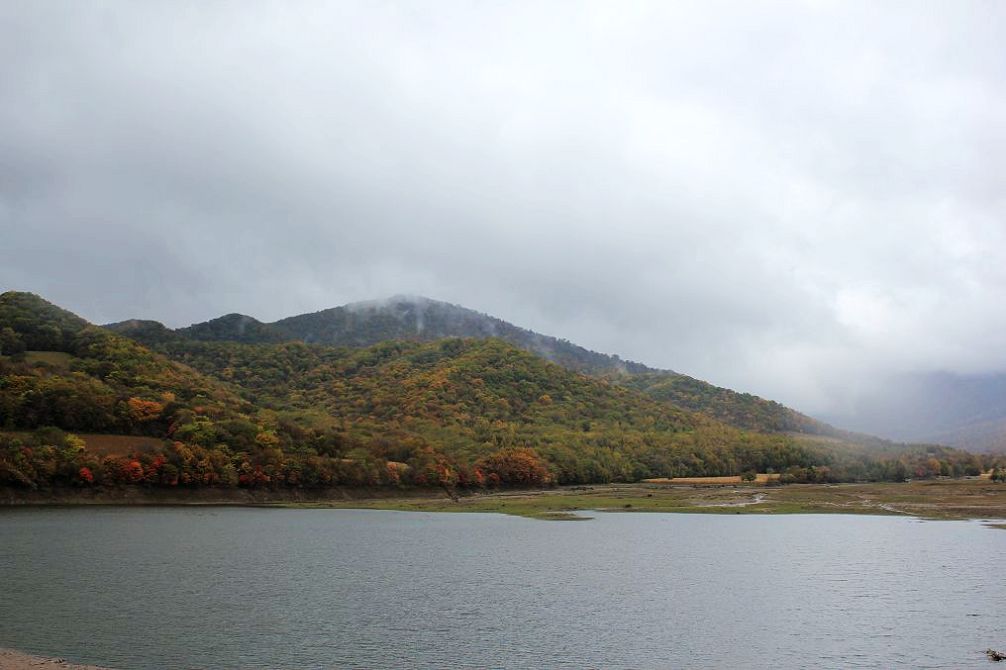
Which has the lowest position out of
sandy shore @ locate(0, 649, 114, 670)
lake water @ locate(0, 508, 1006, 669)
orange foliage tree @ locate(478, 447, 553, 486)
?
lake water @ locate(0, 508, 1006, 669)

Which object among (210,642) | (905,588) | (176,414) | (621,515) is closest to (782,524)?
(621,515)

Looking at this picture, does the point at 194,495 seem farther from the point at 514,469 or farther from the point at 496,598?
the point at 496,598

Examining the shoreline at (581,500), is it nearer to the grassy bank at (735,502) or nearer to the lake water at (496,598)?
the grassy bank at (735,502)

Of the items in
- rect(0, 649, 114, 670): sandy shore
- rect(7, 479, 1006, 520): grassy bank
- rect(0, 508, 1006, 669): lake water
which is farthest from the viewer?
rect(7, 479, 1006, 520): grassy bank

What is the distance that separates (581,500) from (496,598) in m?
91.6

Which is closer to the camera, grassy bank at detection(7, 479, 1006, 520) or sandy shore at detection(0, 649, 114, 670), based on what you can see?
sandy shore at detection(0, 649, 114, 670)

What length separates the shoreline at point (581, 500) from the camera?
101m

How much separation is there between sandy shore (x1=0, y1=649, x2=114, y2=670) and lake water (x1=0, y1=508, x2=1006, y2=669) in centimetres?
84

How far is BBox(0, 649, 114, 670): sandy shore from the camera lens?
2805 centimetres

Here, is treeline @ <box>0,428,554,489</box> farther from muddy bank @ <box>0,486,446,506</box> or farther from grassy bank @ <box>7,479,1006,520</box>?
grassy bank @ <box>7,479,1006,520</box>

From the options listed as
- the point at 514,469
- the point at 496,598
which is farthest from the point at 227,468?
the point at 496,598

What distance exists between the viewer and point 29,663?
28.6m

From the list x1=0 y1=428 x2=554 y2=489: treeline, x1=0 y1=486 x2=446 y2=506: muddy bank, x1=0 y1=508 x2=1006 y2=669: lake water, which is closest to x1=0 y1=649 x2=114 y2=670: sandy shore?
x1=0 y1=508 x2=1006 y2=669: lake water

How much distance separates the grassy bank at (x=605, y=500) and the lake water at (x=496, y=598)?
24089 mm
